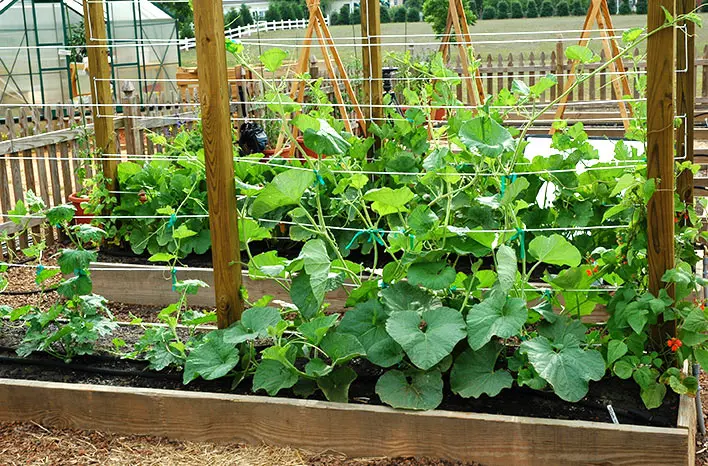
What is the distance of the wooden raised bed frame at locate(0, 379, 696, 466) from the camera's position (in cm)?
297

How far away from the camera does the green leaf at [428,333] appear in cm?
310

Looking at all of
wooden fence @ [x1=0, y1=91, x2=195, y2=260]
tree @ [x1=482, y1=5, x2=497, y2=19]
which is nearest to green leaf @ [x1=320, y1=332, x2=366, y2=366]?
wooden fence @ [x1=0, y1=91, x2=195, y2=260]

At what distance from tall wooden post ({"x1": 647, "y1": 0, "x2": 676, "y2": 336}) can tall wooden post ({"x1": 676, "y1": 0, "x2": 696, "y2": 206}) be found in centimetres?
56

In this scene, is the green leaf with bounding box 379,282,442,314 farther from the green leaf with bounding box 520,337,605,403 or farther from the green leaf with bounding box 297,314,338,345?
the green leaf with bounding box 520,337,605,403

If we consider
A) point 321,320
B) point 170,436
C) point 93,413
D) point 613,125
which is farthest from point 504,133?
point 613,125

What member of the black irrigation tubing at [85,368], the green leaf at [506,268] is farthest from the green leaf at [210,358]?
the green leaf at [506,268]

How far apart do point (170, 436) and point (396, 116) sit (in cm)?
307

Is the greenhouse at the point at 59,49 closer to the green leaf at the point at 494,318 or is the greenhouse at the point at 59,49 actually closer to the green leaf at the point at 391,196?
the green leaf at the point at 391,196

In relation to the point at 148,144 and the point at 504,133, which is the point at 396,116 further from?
the point at 148,144

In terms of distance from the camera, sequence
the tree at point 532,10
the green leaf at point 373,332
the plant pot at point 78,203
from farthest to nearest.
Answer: the tree at point 532,10 < the plant pot at point 78,203 < the green leaf at point 373,332

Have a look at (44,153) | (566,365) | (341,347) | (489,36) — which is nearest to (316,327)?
(341,347)

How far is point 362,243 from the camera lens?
5.43 m

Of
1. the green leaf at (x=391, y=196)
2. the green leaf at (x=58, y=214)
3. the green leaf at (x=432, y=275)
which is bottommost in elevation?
the green leaf at (x=432, y=275)

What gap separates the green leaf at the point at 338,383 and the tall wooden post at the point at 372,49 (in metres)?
2.80
